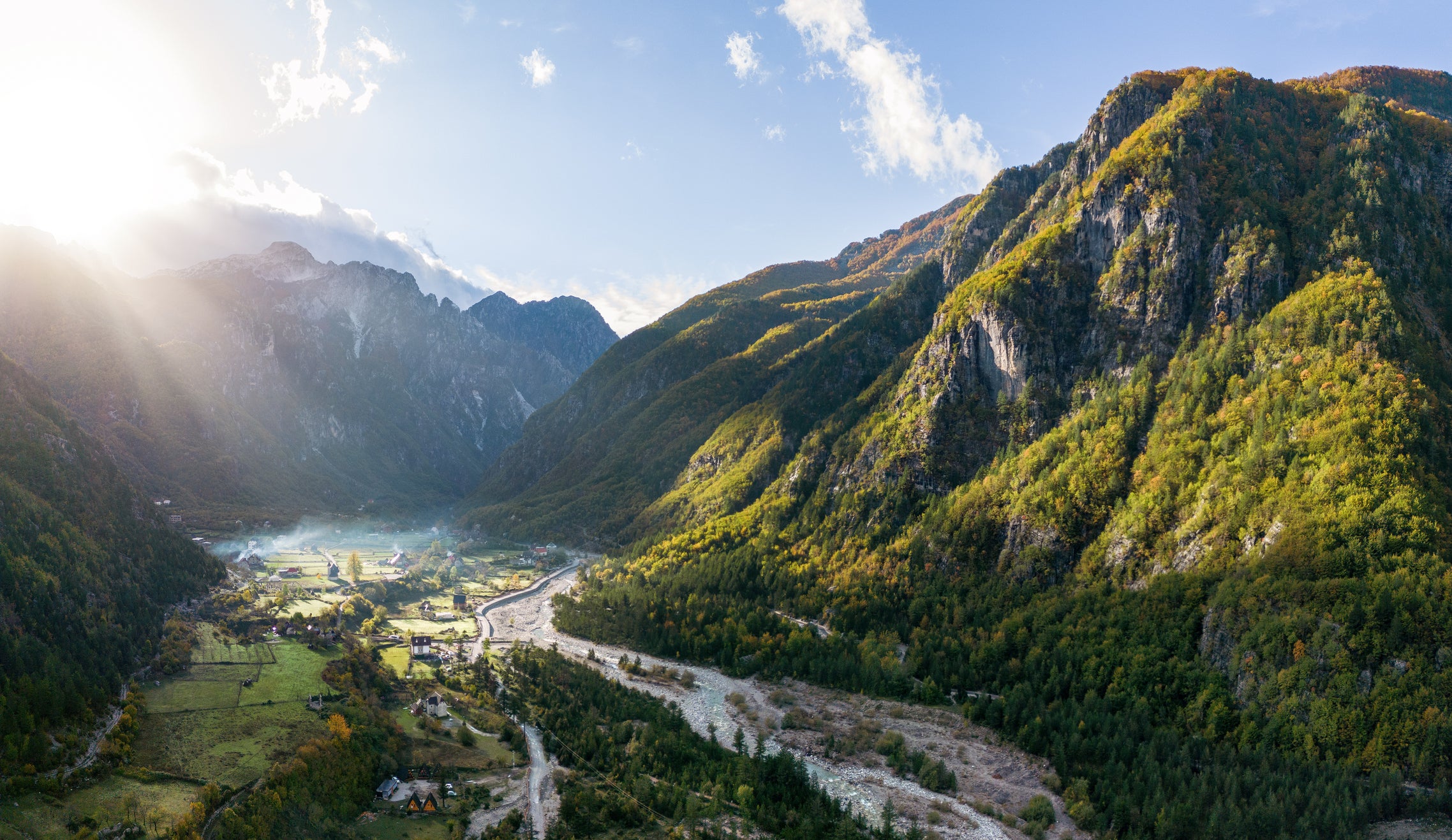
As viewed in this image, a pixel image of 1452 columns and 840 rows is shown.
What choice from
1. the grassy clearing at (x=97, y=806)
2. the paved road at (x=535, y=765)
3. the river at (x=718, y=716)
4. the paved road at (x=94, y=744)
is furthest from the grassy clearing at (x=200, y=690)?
the river at (x=718, y=716)

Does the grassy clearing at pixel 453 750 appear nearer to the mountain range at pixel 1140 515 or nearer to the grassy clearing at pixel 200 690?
the grassy clearing at pixel 200 690

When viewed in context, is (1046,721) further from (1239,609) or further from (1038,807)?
(1239,609)

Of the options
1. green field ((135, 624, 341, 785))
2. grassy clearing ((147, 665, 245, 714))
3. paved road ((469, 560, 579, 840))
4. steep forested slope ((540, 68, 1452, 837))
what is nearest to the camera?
green field ((135, 624, 341, 785))

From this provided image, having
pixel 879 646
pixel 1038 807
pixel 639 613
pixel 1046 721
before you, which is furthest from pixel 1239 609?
pixel 639 613

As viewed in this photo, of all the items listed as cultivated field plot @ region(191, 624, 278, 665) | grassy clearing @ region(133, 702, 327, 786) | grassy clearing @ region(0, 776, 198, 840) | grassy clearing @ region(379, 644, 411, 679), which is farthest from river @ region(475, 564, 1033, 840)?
cultivated field plot @ region(191, 624, 278, 665)

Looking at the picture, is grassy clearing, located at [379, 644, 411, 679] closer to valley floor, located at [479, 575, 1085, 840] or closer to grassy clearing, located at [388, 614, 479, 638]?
grassy clearing, located at [388, 614, 479, 638]

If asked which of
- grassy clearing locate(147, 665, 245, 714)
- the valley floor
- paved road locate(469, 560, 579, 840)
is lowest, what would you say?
the valley floor
